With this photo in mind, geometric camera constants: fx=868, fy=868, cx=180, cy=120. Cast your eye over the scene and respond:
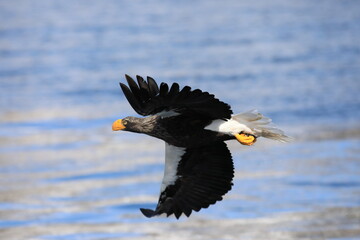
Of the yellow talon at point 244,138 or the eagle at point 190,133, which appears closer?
the eagle at point 190,133

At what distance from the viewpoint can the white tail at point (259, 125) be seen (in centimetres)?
580

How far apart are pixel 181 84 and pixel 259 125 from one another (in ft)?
24.6

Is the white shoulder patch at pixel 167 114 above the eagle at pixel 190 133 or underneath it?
above

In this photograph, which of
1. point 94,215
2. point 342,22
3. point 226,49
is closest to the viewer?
point 94,215

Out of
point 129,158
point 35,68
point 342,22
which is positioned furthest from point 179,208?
point 342,22

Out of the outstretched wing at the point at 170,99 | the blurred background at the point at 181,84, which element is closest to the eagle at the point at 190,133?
the outstretched wing at the point at 170,99

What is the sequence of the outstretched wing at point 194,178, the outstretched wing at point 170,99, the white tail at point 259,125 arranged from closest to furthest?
1. the outstretched wing at point 170,99
2. the white tail at point 259,125
3. the outstretched wing at point 194,178

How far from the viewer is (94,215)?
29.6 ft

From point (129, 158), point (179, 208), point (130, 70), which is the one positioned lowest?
point (179, 208)

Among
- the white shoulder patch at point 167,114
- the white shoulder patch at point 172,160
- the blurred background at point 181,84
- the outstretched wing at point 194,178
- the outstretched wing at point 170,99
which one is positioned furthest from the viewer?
the blurred background at point 181,84

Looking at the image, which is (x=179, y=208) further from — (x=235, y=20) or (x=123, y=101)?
(x=235, y=20)

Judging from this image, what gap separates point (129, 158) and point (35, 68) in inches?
220

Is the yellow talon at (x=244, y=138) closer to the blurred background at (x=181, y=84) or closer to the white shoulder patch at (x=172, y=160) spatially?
the white shoulder patch at (x=172, y=160)

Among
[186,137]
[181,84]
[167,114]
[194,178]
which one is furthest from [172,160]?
[181,84]
